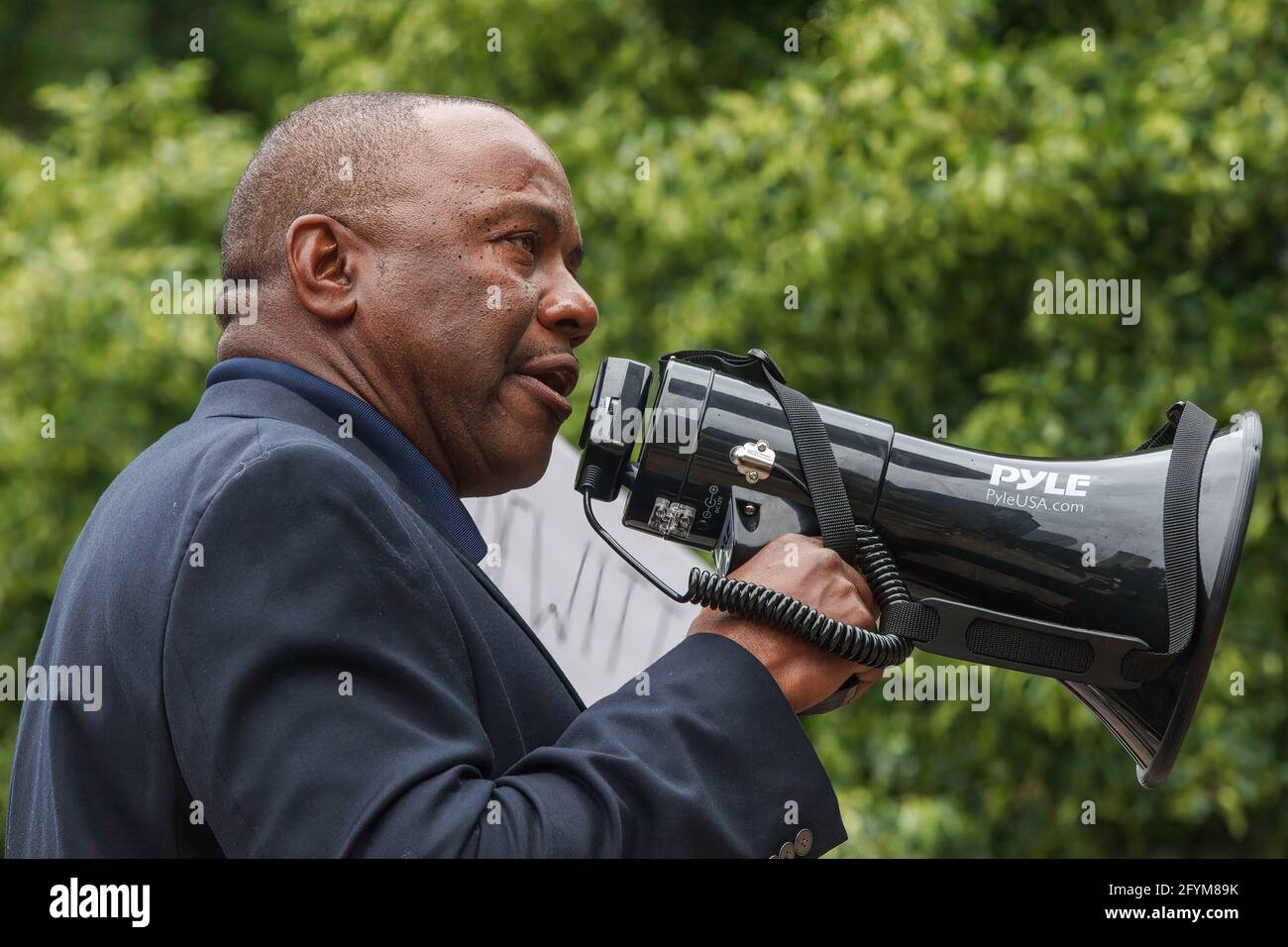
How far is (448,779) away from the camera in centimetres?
137

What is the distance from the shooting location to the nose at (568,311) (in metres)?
1.82

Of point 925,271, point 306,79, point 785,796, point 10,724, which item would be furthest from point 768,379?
point 306,79

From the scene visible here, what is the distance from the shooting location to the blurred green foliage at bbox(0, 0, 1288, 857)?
4184 millimetres

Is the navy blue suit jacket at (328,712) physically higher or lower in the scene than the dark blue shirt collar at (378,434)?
lower

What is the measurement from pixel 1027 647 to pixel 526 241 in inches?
30.6

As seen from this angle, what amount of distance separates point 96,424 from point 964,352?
9.41ft

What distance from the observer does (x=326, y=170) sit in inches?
71.9
